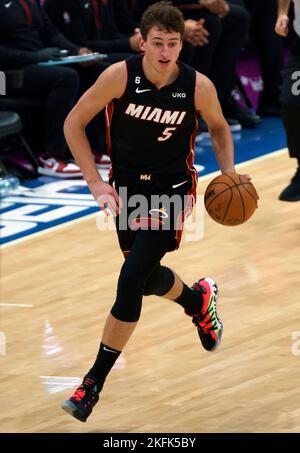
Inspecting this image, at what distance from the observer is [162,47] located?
20.7 ft

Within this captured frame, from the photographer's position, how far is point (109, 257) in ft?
30.6

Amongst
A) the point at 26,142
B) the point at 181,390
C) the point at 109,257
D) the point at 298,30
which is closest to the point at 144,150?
the point at 181,390

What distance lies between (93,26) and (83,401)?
22.1ft

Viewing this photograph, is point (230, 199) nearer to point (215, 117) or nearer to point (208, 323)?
point (215, 117)

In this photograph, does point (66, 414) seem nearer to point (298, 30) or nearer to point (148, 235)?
point (148, 235)

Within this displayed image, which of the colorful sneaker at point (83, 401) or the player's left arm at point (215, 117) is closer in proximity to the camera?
the colorful sneaker at point (83, 401)

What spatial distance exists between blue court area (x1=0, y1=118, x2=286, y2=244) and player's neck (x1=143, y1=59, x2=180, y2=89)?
3623 mm

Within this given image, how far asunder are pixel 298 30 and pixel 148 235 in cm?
405

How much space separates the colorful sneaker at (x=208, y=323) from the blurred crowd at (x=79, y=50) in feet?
14.5

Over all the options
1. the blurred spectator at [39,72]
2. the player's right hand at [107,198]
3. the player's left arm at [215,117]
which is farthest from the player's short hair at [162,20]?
the blurred spectator at [39,72]

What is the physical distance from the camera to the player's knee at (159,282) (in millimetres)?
6711

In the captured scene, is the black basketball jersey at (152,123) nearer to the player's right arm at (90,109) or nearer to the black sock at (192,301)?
the player's right arm at (90,109)

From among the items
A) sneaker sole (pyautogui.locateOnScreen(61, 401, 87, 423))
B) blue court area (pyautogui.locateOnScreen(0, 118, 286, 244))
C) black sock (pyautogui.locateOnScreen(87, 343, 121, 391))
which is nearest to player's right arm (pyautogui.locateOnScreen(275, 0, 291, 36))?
blue court area (pyautogui.locateOnScreen(0, 118, 286, 244))

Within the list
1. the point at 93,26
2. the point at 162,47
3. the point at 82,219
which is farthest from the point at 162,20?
the point at 93,26
